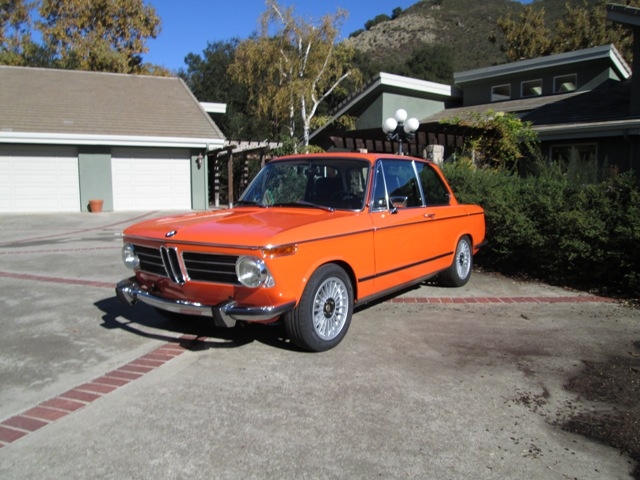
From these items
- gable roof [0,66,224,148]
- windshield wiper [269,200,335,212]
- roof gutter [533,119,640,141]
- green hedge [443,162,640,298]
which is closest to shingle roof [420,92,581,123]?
roof gutter [533,119,640,141]

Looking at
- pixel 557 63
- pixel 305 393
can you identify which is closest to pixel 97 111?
pixel 557 63

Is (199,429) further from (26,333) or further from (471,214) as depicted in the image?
(471,214)

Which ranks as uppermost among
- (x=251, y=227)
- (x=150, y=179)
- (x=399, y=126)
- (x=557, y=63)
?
(x=557, y=63)

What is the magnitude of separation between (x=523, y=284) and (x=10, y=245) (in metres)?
10.4

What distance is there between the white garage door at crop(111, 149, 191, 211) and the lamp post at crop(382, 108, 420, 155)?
11.1m

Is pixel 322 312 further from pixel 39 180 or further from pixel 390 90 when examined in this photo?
pixel 39 180

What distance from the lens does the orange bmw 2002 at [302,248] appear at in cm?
439

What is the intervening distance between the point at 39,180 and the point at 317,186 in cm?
1735

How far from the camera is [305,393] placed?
4.01 metres

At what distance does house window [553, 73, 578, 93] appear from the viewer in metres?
19.9

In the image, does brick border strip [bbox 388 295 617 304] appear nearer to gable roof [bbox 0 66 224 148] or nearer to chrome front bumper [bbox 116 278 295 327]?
chrome front bumper [bbox 116 278 295 327]

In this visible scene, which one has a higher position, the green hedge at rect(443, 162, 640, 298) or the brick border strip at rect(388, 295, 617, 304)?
the green hedge at rect(443, 162, 640, 298)

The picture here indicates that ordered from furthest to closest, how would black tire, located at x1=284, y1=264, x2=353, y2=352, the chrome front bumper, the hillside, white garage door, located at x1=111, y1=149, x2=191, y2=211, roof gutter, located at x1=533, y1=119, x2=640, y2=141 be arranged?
the hillside → white garage door, located at x1=111, y1=149, x2=191, y2=211 → roof gutter, located at x1=533, y1=119, x2=640, y2=141 → black tire, located at x1=284, y1=264, x2=353, y2=352 → the chrome front bumper

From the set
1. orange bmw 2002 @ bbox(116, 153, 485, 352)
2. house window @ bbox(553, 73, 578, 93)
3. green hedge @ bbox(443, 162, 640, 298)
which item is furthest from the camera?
house window @ bbox(553, 73, 578, 93)
